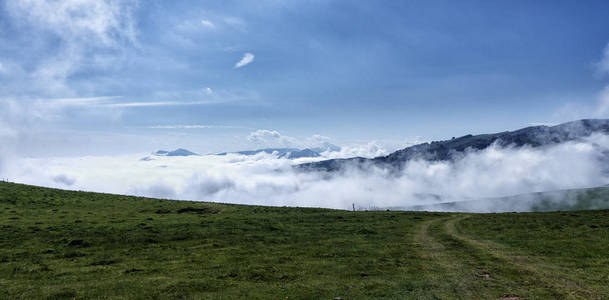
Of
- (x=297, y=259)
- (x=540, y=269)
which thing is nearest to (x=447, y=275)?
(x=540, y=269)

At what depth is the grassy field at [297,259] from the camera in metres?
18.9

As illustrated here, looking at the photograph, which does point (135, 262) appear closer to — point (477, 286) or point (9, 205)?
point (477, 286)

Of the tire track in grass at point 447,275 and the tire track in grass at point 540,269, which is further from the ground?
the tire track in grass at point 447,275

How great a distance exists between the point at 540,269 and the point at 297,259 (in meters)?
18.3

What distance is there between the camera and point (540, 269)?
23000 millimetres

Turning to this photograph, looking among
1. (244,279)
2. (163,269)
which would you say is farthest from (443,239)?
(163,269)

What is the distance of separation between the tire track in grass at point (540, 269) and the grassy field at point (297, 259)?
3.2 inches

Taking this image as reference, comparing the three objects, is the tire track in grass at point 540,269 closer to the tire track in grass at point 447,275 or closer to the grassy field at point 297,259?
the grassy field at point 297,259

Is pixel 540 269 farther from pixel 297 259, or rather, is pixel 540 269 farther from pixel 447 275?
pixel 297 259

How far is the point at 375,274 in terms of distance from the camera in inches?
885

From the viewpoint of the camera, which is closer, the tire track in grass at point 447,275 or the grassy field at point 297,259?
the tire track in grass at point 447,275

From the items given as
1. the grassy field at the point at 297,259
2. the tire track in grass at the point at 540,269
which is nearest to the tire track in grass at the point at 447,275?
the grassy field at the point at 297,259

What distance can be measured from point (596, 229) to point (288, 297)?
153 ft

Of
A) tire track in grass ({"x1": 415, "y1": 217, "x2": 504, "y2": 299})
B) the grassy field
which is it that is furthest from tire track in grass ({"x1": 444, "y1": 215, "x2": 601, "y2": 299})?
tire track in grass ({"x1": 415, "y1": 217, "x2": 504, "y2": 299})
